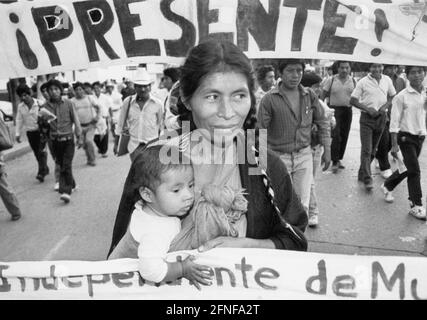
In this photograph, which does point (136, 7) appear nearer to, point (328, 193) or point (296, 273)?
point (296, 273)

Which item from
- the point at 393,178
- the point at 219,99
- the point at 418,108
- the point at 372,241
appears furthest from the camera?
the point at 393,178

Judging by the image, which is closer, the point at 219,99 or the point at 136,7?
the point at 219,99

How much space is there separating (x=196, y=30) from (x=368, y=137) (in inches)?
202

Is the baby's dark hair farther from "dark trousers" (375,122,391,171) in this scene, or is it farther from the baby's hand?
"dark trousers" (375,122,391,171)

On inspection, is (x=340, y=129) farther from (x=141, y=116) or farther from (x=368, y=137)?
A: (x=141, y=116)

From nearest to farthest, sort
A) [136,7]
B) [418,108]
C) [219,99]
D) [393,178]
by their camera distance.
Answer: [219,99], [136,7], [418,108], [393,178]

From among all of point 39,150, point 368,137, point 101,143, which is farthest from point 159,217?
point 101,143

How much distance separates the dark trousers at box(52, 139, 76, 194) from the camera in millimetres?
6531

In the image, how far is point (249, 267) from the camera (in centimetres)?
172

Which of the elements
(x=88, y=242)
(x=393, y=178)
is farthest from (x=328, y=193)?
(x=88, y=242)

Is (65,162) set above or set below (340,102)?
below

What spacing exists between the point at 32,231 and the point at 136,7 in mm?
4071

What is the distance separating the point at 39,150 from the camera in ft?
26.7
